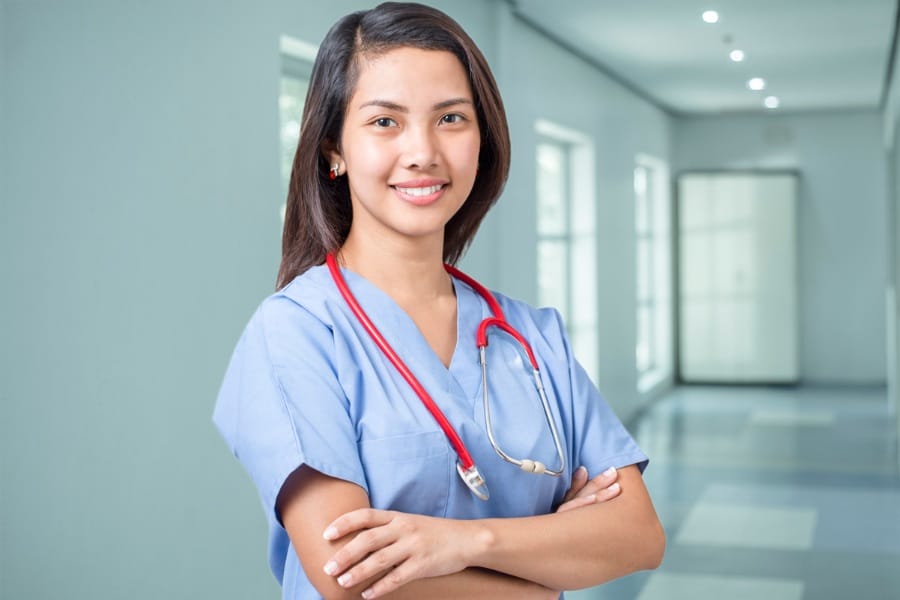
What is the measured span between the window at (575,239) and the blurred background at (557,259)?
0.02 meters

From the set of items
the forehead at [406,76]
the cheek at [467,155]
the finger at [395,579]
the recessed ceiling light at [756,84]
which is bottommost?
the finger at [395,579]

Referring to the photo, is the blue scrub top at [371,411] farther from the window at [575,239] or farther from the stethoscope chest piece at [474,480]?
the window at [575,239]

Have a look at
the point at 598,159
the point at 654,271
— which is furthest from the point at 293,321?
the point at 654,271

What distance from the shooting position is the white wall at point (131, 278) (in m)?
2.38

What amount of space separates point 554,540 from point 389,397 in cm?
27

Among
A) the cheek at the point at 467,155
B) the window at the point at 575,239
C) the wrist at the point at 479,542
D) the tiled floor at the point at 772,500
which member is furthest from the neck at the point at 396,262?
the window at the point at 575,239

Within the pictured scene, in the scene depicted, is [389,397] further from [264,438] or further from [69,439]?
[69,439]

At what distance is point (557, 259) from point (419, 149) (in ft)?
20.7

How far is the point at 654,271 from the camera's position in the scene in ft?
34.3

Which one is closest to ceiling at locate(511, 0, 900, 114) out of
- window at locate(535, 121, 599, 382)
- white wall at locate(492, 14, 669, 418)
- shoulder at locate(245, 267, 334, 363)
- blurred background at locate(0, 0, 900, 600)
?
blurred background at locate(0, 0, 900, 600)

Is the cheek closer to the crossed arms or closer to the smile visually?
the smile

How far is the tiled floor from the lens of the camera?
432 cm

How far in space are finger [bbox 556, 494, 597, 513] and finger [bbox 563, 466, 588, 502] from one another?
0.15 ft

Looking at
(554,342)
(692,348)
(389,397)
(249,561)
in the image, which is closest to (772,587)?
(249,561)
